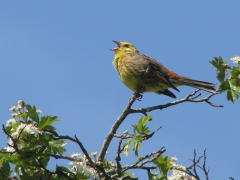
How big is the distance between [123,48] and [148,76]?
2.20 metres

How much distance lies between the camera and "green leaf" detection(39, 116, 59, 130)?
435 centimetres

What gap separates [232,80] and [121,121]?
1.41 meters

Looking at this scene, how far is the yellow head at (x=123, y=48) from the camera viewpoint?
31.5ft

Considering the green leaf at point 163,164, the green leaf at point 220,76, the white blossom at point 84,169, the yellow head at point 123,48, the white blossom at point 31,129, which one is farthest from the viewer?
the yellow head at point 123,48

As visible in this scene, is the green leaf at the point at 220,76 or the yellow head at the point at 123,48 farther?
the yellow head at the point at 123,48

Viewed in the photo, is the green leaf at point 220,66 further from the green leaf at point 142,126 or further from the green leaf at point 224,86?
the green leaf at point 142,126

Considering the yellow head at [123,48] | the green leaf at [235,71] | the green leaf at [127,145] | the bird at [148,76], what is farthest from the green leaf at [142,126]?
the yellow head at [123,48]

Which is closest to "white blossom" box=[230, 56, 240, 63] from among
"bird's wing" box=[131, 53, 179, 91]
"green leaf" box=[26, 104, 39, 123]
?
"green leaf" box=[26, 104, 39, 123]

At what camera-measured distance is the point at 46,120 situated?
14.3 ft

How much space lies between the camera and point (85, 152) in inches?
158

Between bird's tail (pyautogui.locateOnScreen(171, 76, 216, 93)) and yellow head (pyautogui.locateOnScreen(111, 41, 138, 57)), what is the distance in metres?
1.48

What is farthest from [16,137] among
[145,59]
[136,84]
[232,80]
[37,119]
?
[145,59]

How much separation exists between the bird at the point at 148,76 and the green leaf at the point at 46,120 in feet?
10.7

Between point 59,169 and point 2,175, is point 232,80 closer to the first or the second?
point 59,169
